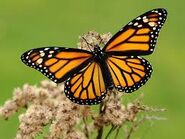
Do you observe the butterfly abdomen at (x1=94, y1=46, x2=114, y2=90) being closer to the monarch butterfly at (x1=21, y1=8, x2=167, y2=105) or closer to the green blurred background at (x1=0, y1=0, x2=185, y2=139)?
the monarch butterfly at (x1=21, y1=8, x2=167, y2=105)

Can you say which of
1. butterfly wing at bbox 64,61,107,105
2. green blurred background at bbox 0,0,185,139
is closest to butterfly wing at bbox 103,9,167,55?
butterfly wing at bbox 64,61,107,105

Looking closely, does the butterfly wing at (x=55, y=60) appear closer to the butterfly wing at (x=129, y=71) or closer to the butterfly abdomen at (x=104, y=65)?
the butterfly abdomen at (x=104, y=65)

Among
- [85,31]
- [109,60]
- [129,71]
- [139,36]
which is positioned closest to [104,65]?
[109,60]

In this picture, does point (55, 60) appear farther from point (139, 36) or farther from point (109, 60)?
point (139, 36)

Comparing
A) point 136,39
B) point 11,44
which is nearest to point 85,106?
point 136,39

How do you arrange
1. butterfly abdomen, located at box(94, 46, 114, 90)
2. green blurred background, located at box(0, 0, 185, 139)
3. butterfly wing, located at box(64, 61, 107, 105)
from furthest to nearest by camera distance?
green blurred background, located at box(0, 0, 185, 139), butterfly abdomen, located at box(94, 46, 114, 90), butterfly wing, located at box(64, 61, 107, 105)

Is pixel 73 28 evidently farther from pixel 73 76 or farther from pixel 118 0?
pixel 73 76
